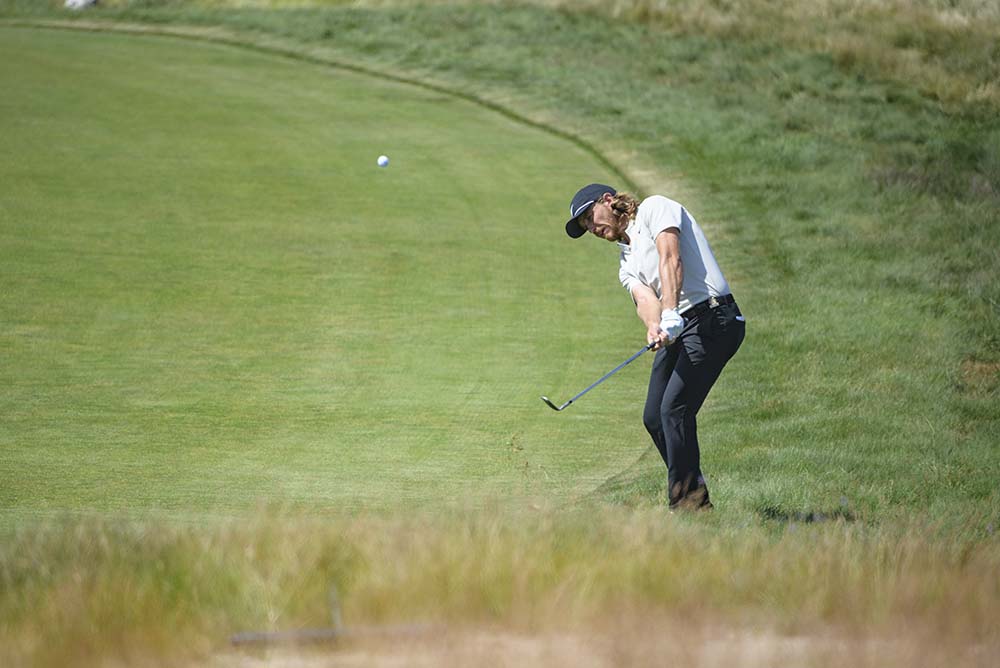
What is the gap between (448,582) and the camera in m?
4.61

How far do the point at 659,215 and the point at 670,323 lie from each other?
1.68 feet

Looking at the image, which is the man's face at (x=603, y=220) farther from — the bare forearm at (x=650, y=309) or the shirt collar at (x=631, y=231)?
the bare forearm at (x=650, y=309)

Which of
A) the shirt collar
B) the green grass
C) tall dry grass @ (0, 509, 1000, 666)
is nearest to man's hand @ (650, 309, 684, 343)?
the shirt collar

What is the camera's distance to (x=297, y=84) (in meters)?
19.0

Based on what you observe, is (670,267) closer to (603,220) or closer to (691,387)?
(603,220)

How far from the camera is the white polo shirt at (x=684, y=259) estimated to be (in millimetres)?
6883

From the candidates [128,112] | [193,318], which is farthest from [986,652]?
[128,112]

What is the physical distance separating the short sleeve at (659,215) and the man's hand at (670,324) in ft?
1.23

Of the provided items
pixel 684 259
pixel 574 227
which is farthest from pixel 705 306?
pixel 574 227

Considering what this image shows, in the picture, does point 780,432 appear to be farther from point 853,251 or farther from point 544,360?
point 853,251

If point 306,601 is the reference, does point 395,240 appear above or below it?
below

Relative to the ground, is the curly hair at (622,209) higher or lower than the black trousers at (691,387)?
higher

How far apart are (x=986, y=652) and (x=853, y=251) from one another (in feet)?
33.5

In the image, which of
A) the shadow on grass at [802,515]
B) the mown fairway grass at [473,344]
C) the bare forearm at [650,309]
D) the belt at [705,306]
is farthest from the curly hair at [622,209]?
the shadow on grass at [802,515]
